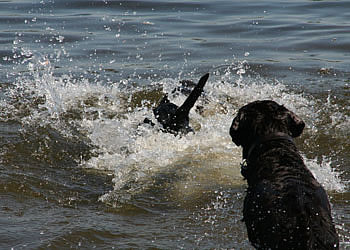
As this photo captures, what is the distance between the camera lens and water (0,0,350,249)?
19.7ft

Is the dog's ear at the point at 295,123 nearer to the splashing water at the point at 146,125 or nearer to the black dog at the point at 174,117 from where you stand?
the splashing water at the point at 146,125

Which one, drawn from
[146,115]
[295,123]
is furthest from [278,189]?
[146,115]

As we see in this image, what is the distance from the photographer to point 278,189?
4559 mm

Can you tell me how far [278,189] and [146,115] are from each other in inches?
188

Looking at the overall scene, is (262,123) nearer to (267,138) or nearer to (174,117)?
(267,138)

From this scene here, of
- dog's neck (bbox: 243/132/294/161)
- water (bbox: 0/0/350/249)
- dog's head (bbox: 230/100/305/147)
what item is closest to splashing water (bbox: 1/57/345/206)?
water (bbox: 0/0/350/249)

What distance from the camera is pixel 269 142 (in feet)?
16.5

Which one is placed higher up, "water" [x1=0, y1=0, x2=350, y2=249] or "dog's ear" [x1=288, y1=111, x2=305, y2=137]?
"dog's ear" [x1=288, y1=111, x2=305, y2=137]

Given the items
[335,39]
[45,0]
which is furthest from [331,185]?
[45,0]

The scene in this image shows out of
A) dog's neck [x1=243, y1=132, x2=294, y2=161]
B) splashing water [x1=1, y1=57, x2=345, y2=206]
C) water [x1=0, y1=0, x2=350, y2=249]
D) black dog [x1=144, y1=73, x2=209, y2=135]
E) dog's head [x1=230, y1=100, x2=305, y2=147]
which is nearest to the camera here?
dog's neck [x1=243, y1=132, x2=294, y2=161]

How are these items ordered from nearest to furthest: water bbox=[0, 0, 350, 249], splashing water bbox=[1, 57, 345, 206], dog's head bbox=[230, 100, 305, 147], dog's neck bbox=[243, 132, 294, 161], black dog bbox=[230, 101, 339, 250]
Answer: black dog bbox=[230, 101, 339, 250] → dog's neck bbox=[243, 132, 294, 161] → dog's head bbox=[230, 100, 305, 147] → water bbox=[0, 0, 350, 249] → splashing water bbox=[1, 57, 345, 206]

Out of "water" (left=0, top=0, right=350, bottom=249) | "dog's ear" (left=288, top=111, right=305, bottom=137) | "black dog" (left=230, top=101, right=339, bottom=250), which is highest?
"dog's ear" (left=288, top=111, right=305, bottom=137)

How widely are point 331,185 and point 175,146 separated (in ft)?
6.96

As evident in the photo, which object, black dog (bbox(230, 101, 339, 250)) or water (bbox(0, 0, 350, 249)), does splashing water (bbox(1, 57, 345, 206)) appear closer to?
water (bbox(0, 0, 350, 249))
